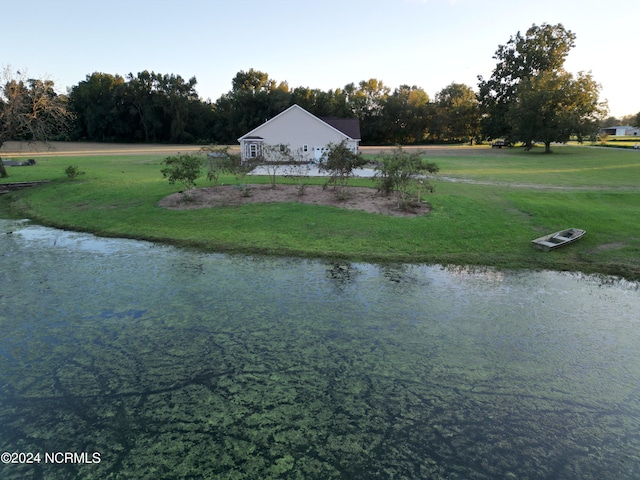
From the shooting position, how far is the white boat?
12578 mm

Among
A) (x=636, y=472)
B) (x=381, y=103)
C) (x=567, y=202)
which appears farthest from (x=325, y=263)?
(x=381, y=103)

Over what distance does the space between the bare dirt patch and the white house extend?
69.3 feet

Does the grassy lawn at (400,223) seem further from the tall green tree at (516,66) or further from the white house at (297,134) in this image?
the tall green tree at (516,66)

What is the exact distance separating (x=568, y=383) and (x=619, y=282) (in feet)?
19.1

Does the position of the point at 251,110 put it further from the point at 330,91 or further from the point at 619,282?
the point at 619,282

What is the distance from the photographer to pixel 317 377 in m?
6.18

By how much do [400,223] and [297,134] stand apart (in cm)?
2820

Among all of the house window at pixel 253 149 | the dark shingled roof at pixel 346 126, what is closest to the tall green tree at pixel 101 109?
the house window at pixel 253 149

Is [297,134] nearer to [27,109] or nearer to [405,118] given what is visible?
[27,109]

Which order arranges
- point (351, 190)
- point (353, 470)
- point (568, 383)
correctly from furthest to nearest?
1. point (351, 190)
2. point (568, 383)
3. point (353, 470)

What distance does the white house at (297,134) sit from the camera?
A: 134 ft

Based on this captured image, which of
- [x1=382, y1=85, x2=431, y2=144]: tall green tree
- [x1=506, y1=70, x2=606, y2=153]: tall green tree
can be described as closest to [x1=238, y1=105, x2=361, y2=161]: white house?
[x1=506, y1=70, x2=606, y2=153]: tall green tree

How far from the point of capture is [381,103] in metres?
80.9

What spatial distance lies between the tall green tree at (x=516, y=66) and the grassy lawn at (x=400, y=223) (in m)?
49.6
